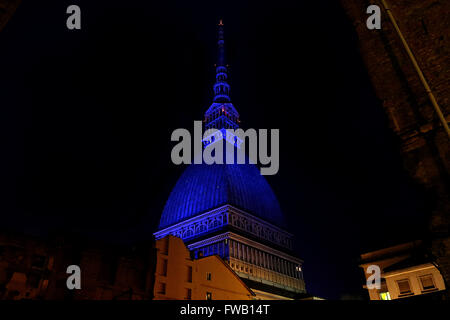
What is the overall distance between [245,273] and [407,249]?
1542 inches

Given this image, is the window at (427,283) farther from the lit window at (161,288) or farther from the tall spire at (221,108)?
the tall spire at (221,108)

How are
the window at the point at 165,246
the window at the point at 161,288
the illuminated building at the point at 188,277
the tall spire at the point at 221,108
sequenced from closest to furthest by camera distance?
the window at the point at 161,288, the illuminated building at the point at 188,277, the window at the point at 165,246, the tall spire at the point at 221,108

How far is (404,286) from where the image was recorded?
26203 mm

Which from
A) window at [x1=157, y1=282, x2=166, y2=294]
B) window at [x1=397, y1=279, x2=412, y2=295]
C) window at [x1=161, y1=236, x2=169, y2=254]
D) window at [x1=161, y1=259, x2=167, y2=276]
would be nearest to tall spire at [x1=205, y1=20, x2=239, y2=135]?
window at [x1=161, y1=236, x2=169, y2=254]

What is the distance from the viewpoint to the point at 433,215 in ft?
31.3

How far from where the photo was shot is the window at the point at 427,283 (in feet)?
82.1

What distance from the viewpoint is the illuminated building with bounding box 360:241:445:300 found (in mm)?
25125

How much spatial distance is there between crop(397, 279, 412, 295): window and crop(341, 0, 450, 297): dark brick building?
19.2 m

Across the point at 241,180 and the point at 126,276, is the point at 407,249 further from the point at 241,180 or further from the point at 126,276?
the point at 241,180

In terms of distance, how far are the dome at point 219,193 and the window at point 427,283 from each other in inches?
1819

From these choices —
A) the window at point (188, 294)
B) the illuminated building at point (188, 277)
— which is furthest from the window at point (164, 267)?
the window at point (188, 294)

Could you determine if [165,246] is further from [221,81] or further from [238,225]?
[221,81]

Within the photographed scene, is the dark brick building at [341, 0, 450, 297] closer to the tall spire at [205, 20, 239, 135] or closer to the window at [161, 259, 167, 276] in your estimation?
the window at [161, 259, 167, 276]
